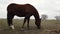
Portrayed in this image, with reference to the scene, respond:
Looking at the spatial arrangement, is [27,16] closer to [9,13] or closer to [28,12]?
[28,12]

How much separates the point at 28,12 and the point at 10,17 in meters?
1.57

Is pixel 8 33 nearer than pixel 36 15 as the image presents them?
Yes

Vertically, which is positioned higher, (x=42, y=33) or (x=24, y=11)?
(x=24, y=11)

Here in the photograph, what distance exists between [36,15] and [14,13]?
1.83 metres

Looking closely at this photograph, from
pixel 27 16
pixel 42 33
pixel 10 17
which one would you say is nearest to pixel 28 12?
pixel 27 16

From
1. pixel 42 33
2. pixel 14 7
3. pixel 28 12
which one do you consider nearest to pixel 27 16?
pixel 28 12

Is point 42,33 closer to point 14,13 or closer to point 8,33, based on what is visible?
point 8,33

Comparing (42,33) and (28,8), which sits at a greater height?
(28,8)

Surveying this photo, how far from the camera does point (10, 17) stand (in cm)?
1612

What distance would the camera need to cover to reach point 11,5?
53.3 feet

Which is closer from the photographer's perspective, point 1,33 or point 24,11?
point 1,33

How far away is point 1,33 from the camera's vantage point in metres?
12.9

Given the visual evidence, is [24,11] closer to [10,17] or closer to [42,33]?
[10,17]

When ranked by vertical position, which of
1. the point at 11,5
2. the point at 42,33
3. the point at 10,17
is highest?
the point at 11,5
